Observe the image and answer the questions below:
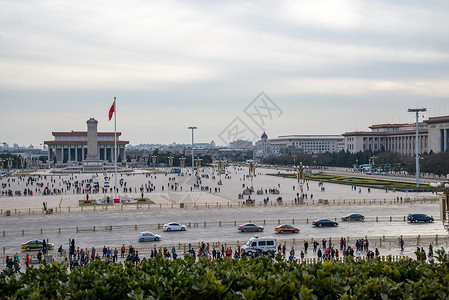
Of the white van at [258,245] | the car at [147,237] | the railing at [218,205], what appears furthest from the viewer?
the railing at [218,205]

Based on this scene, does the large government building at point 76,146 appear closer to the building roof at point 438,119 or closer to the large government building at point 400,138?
the large government building at point 400,138

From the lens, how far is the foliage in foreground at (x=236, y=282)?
1125 cm

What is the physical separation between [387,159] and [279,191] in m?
48.6

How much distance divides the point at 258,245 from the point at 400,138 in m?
106

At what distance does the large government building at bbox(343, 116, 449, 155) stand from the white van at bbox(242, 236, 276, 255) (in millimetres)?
79971

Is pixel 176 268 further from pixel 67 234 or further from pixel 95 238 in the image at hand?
pixel 67 234

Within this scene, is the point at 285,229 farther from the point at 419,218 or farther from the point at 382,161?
the point at 382,161

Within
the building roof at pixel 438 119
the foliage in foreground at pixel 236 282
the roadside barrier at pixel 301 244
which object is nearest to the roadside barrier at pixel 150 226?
the roadside barrier at pixel 301 244

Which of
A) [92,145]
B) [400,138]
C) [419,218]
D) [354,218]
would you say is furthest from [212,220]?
[400,138]

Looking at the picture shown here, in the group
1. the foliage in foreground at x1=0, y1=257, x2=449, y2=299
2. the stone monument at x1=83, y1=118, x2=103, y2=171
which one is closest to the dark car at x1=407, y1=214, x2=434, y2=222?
the foliage in foreground at x1=0, y1=257, x2=449, y2=299

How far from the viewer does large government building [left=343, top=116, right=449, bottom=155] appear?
314 ft

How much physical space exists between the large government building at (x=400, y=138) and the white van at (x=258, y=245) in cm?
7997

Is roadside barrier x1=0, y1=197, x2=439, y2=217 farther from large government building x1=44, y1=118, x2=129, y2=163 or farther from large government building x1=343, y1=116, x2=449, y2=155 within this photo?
large government building x1=44, y1=118, x2=129, y2=163

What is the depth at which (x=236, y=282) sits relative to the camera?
12.1 metres
